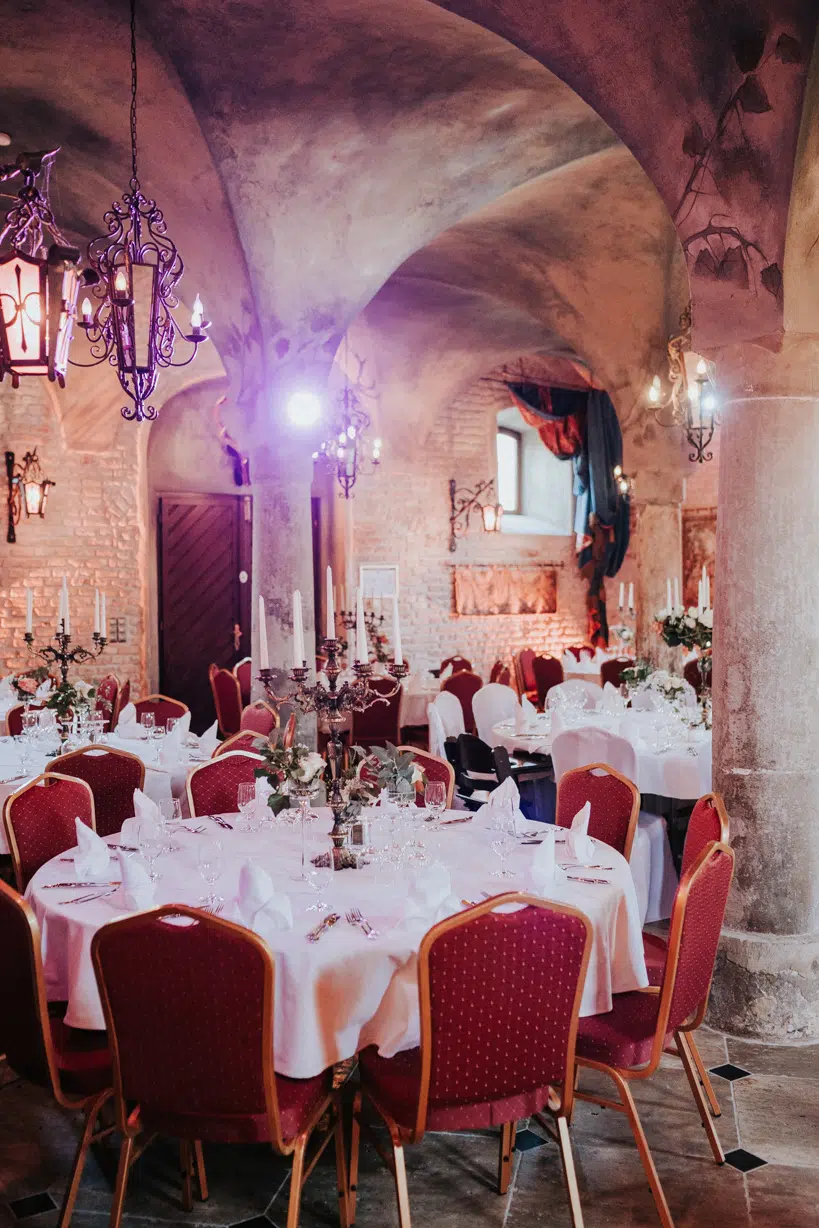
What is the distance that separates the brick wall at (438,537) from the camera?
41.9ft

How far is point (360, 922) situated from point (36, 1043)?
0.89 m

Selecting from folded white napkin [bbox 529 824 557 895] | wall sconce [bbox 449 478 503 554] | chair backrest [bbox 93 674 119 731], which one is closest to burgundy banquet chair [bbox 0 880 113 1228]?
folded white napkin [bbox 529 824 557 895]

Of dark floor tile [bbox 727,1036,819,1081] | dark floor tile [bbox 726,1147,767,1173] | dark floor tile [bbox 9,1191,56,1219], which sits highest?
dark floor tile [bbox 9,1191,56,1219]

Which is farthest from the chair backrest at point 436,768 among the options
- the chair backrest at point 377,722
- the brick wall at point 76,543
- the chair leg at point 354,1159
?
the brick wall at point 76,543

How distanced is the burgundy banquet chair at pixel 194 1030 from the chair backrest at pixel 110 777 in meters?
2.43

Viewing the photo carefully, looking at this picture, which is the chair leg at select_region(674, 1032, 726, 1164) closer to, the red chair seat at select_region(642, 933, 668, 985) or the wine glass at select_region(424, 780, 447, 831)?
the red chair seat at select_region(642, 933, 668, 985)

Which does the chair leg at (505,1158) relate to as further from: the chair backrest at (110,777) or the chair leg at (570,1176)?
the chair backrest at (110,777)

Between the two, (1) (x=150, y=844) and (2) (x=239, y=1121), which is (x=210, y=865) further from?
(2) (x=239, y=1121)

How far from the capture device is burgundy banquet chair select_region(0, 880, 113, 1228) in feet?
8.64

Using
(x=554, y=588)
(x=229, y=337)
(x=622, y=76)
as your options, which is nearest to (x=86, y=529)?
(x=229, y=337)

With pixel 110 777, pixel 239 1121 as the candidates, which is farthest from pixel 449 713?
pixel 239 1121

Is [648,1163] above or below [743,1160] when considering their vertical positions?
above

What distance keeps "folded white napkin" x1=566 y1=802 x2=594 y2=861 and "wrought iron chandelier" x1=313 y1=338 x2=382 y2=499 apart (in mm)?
7137

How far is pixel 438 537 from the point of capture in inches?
521
